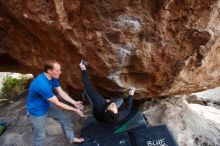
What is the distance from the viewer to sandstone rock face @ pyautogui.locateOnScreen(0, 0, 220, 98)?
181 inches

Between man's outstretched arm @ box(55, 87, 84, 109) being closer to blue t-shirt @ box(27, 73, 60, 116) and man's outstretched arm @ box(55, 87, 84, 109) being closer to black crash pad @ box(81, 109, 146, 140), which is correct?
blue t-shirt @ box(27, 73, 60, 116)

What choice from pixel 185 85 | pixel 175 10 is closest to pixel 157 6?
pixel 175 10

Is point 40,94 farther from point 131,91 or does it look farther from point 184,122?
point 184,122

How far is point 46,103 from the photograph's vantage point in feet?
16.2

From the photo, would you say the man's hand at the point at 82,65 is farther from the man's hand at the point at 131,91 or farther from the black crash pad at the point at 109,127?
the black crash pad at the point at 109,127

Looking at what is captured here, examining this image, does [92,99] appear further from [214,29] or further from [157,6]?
[214,29]

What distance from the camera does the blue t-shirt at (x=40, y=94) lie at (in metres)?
4.61

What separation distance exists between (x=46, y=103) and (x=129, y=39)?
1518mm

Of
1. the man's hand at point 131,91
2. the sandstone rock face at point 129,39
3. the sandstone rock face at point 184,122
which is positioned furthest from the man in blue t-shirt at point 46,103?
the sandstone rock face at point 184,122

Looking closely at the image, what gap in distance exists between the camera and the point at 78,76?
580 cm

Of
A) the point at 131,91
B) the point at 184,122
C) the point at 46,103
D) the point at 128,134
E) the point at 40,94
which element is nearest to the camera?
the point at 40,94

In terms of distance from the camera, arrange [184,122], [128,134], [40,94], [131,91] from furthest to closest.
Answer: [184,122]
[131,91]
[128,134]
[40,94]

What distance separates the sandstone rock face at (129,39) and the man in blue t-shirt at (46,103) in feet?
2.13

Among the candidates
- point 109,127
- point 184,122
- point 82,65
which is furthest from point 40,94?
point 184,122
